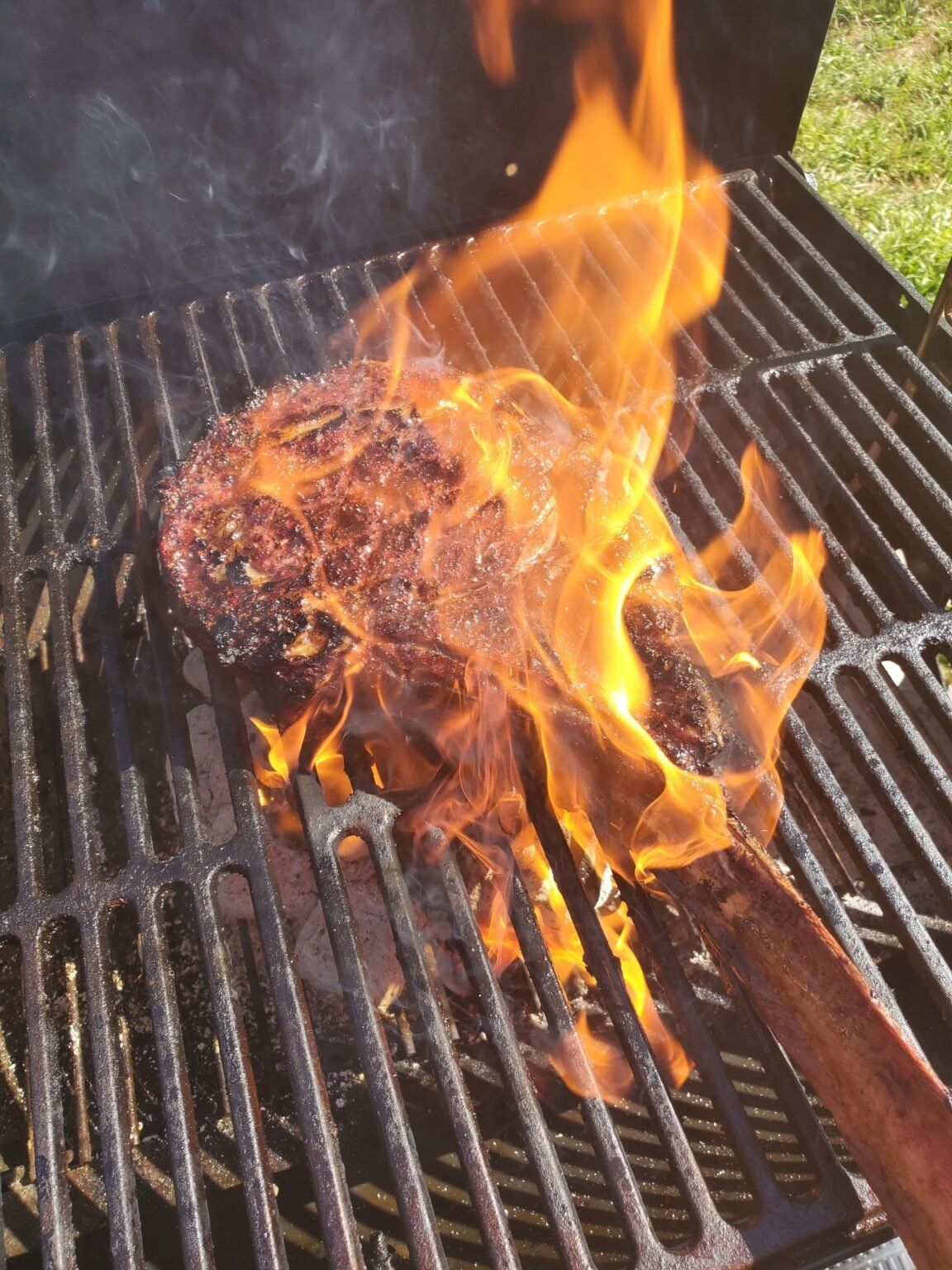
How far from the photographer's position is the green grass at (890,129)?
4.56 metres

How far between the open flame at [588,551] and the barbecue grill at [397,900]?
75mm

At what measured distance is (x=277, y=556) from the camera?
6.28ft

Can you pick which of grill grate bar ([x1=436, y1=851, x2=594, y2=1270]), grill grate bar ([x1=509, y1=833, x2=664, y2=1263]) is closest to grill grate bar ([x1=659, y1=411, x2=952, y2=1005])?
grill grate bar ([x1=509, y1=833, x2=664, y2=1263])

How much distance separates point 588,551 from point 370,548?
500 mm

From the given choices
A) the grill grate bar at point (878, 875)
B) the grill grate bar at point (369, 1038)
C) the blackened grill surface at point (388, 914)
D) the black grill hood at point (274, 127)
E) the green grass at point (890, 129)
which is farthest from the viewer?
the green grass at point (890, 129)

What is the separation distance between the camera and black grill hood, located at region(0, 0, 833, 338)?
8.25 feet

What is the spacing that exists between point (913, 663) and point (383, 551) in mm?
1351

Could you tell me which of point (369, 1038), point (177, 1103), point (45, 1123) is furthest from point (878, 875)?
point (45, 1123)

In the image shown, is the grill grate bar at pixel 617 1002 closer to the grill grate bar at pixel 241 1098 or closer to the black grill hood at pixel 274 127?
the grill grate bar at pixel 241 1098

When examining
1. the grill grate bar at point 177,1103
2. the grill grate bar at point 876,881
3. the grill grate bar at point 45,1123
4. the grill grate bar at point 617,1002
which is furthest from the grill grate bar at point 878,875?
the grill grate bar at point 45,1123

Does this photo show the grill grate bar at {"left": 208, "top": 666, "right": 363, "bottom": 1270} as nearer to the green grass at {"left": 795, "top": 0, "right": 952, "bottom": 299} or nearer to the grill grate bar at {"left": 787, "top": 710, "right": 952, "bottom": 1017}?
the grill grate bar at {"left": 787, "top": 710, "right": 952, "bottom": 1017}

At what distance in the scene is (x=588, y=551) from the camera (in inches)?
75.3

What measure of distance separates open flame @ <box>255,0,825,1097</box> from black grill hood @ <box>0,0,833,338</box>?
0.14 meters

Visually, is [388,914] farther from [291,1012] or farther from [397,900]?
[291,1012]
